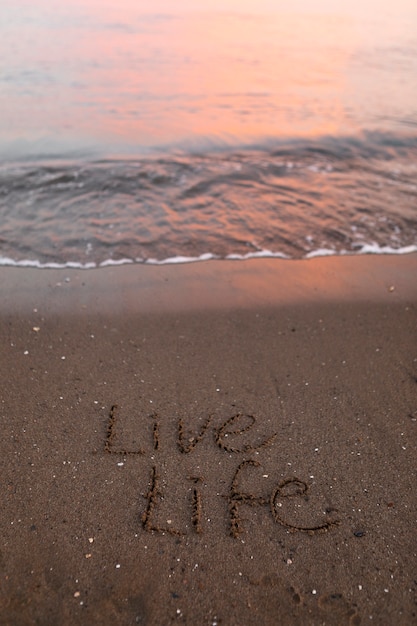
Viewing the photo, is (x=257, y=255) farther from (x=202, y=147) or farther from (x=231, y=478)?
(x=202, y=147)

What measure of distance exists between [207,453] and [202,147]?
589 centimetres

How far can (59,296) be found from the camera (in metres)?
3.69

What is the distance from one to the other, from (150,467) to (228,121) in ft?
24.7

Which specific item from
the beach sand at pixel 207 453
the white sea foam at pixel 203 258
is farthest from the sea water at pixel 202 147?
the beach sand at pixel 207 453

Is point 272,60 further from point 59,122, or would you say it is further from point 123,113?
point 59,122

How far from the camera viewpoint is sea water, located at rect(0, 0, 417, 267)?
15.6ft

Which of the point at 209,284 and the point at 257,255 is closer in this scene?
the point at 209,284

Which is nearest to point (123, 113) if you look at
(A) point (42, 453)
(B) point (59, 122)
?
(B) point (59, 122)

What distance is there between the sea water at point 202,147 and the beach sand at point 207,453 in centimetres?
100

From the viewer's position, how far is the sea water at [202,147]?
15.6ft

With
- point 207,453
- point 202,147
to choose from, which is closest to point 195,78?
point 202,147

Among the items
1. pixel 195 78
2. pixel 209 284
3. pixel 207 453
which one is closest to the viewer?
pixel 207 453

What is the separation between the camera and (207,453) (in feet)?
8.08

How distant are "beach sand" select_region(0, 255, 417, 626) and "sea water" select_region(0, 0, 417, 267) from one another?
100 centimetres
